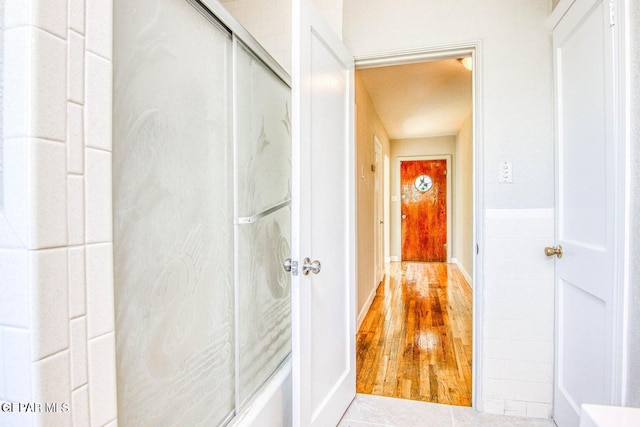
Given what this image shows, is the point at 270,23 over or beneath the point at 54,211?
over

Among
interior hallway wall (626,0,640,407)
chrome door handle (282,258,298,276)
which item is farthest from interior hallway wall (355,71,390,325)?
interior hallway wall (626,0,640,407)

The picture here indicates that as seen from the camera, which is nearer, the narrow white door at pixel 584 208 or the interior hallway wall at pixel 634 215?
the interior hallway wall at pixel 634 215

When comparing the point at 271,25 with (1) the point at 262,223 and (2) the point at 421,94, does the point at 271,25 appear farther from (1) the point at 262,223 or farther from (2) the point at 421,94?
(2) the point at 421,94

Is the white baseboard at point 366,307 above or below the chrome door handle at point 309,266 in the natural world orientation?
below

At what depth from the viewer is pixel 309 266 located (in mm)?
1365

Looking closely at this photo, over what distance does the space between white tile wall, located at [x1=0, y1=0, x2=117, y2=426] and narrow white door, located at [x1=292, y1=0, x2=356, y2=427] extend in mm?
757

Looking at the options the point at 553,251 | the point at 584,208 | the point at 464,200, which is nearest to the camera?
the point at 584,208

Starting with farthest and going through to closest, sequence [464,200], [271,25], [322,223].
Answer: [464,200], [271,25], [322,223]

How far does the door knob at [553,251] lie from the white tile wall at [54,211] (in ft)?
6.11

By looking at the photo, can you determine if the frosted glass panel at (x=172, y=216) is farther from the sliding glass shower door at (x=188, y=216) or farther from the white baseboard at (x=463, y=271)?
the white baseboard at (x=463, y=271)

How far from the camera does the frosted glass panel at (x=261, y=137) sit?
1324mm

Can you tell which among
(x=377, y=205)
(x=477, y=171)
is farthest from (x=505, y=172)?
(x=377, y=205)

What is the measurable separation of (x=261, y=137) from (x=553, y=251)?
1495 mm

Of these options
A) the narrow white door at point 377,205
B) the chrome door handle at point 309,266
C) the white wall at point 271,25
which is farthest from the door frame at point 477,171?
the narrow white door at point 377,205
